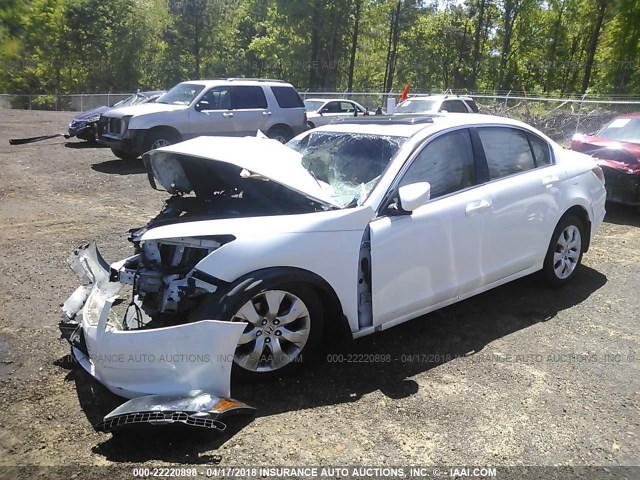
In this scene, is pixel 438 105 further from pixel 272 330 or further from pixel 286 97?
pixel 272 330

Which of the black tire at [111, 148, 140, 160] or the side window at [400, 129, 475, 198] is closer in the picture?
the side window at [400, 129, 475, 198]

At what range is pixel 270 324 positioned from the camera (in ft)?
10.7

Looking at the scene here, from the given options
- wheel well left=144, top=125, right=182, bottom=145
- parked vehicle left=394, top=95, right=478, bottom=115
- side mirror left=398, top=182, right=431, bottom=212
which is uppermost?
parked vehicle left=394, top=95, right=478, bottom=115

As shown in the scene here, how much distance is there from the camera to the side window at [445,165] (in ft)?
12.8

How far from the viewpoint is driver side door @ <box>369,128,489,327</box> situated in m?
3.58

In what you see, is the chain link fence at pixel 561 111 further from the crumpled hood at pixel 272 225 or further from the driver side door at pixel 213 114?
the crumpled hood at pixel 272 225

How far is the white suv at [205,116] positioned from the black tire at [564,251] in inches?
349

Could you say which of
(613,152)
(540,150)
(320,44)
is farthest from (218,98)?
(320,44)

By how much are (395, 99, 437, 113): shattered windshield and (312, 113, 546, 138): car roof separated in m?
9.87

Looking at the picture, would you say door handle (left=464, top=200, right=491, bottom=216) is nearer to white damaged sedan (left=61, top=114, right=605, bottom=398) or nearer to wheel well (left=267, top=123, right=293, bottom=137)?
white damaged sedan (left=61, top=114, right=605, bottom=398)

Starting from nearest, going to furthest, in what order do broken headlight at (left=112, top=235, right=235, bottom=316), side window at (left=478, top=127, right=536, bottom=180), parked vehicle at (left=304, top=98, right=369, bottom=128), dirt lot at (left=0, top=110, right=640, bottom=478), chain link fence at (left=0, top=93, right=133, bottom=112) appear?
dirt lot at (left=0, top=110, right=640, bottom=478) → broken headlight at (left=112, top=235, right=235, bottom=316) → side window at (left=478, top=127, right=536, bottom=180) → parked vehicle at (left=304, top=98, right=369, bottom=128) → chain link fence at (left=0, top=93, right=133, bottom=112)

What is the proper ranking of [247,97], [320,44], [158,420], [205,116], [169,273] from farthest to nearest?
1. [320,44]
2. [247,97]
3. [205,116]
4. [169,273]
5. [158,420]

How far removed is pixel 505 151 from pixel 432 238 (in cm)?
137

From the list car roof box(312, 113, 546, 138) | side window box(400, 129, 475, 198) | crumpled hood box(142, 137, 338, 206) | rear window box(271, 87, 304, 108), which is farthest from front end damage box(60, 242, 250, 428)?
rear window box(271, 87, 304, 108)
